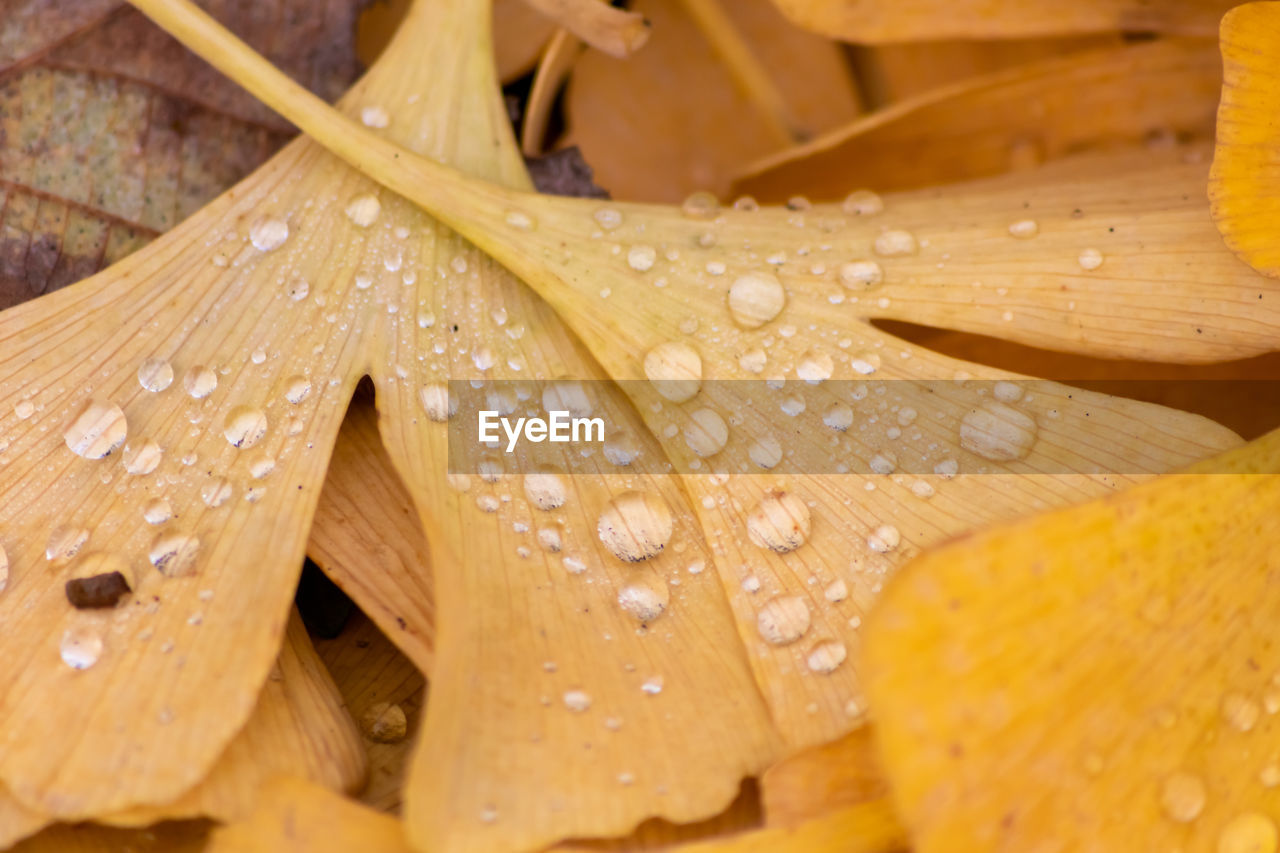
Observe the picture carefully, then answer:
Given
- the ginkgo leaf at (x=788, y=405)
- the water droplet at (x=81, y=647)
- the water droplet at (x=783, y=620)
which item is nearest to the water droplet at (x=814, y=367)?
the ginkgo leaf at (x=788, y=405)

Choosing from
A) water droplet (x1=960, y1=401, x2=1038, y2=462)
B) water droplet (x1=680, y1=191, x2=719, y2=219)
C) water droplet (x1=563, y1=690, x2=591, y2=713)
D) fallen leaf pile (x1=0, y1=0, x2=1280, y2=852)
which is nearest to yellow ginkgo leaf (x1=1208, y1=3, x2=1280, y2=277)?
fallen leaf pile (x1=0, y1=0, x2=1280, y2=852)

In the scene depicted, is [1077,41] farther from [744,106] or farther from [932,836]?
[932,836]

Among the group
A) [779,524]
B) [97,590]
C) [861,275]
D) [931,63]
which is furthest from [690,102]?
[97,590]

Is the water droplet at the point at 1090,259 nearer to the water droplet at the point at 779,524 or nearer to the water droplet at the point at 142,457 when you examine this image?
the water droplet at the point at 779,524

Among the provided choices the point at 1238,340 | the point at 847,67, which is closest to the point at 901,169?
the point at 847,67

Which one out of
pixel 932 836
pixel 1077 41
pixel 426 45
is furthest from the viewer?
pixel 1077 41

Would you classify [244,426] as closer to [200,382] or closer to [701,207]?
[200,382]

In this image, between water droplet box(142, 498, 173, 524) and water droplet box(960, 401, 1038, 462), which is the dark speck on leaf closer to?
water droplet box(142, 498, 173, 524)
